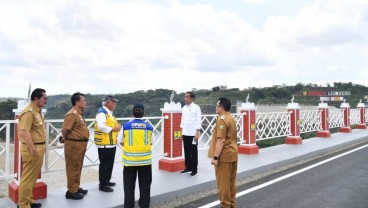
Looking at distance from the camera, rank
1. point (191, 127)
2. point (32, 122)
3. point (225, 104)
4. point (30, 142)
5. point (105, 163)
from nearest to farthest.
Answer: point (30, 142) < point (32, 122) < point (225, 104) < point (105, 163) < point (191, 127)

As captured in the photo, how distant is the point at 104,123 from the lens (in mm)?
5086

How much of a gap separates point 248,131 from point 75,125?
18.8 ft

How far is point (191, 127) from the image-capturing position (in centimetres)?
664

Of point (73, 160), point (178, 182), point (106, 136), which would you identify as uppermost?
point (106, 136)

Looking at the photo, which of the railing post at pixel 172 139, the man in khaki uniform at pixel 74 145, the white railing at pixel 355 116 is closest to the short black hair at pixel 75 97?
the man in khaki uniform at pixel 74 145

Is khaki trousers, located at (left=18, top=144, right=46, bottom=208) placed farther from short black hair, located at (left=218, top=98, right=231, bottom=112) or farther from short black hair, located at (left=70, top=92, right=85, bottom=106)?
short black hair, located at (left=218, top=98, right=231, bottom=112)

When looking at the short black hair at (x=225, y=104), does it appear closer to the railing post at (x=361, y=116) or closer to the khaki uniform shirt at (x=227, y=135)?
the khaki uniform shirt at (x=227, y=135)

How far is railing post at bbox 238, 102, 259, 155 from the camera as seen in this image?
9430mm

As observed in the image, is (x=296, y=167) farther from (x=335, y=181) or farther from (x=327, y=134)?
(x=327, y=134)

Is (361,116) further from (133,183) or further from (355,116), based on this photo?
(133,183)

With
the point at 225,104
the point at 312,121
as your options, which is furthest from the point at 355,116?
the point at 225,104

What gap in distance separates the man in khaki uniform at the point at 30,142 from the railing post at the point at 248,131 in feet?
20.9

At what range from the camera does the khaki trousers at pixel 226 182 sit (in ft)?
14.8

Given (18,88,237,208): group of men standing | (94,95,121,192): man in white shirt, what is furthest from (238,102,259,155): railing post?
(94,95,121,192): man in white shirt
